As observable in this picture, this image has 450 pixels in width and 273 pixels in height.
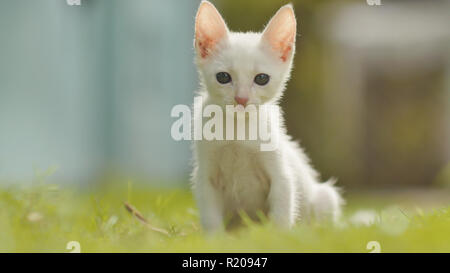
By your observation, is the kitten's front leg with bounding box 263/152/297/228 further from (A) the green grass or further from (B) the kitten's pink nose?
(B) the kitten's pink nose

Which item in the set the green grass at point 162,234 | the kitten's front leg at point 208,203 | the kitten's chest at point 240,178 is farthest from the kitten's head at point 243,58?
the green grass at point 162,234

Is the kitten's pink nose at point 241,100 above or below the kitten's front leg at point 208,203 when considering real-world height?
above

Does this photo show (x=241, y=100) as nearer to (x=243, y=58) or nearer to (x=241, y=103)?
(x=241, y=103)

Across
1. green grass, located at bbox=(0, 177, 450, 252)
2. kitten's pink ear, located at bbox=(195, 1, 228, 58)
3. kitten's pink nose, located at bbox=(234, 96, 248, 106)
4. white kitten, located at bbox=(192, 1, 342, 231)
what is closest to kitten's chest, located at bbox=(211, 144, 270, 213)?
white kitten, located at bbox=(192, 1, 342, 231)

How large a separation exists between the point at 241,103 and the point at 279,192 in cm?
46

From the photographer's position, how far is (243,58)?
240 cm

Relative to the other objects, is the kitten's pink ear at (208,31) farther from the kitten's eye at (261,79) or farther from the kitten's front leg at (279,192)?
the kitten's front leg at (279,192)

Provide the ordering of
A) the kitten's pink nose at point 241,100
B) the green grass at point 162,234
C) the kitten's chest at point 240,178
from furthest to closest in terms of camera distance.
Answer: the kitten's chest at point 240,178
the kitten's pink nose at point 241,100
the green grass at point 162,234

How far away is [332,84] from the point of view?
23.7ft

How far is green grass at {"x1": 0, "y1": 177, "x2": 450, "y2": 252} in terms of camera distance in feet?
6.21

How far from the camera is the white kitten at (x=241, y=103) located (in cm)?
241

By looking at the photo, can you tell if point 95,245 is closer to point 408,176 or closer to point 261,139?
point 261,139

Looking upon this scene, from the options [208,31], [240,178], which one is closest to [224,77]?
[208,31]

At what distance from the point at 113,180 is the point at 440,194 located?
3676 millimetres
